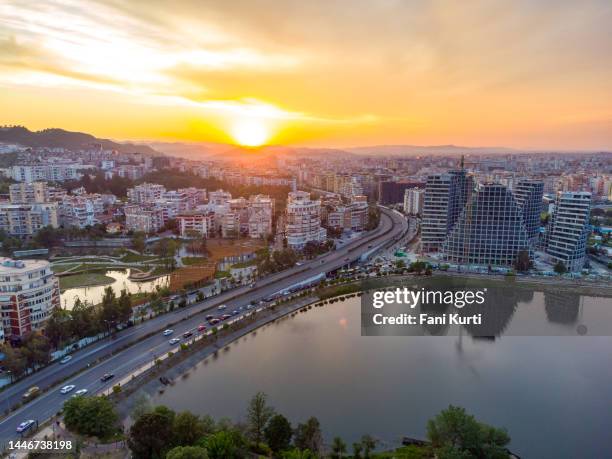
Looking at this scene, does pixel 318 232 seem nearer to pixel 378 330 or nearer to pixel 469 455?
pixel 378 330

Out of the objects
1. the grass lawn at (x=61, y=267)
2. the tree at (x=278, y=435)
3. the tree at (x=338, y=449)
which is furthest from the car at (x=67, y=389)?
the grass lawn at (x=61, y=267)

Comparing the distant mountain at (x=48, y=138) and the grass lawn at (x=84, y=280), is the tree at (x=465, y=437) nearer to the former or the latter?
the grass lawn at (x=84, y=280)

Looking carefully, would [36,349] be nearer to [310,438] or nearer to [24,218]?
[310,438]

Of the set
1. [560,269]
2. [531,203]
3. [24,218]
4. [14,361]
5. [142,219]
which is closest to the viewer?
[14,361]

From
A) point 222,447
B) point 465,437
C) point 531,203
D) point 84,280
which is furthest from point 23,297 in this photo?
point 531,203

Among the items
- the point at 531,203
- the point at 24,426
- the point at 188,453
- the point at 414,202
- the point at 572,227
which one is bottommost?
the point at 24,426
